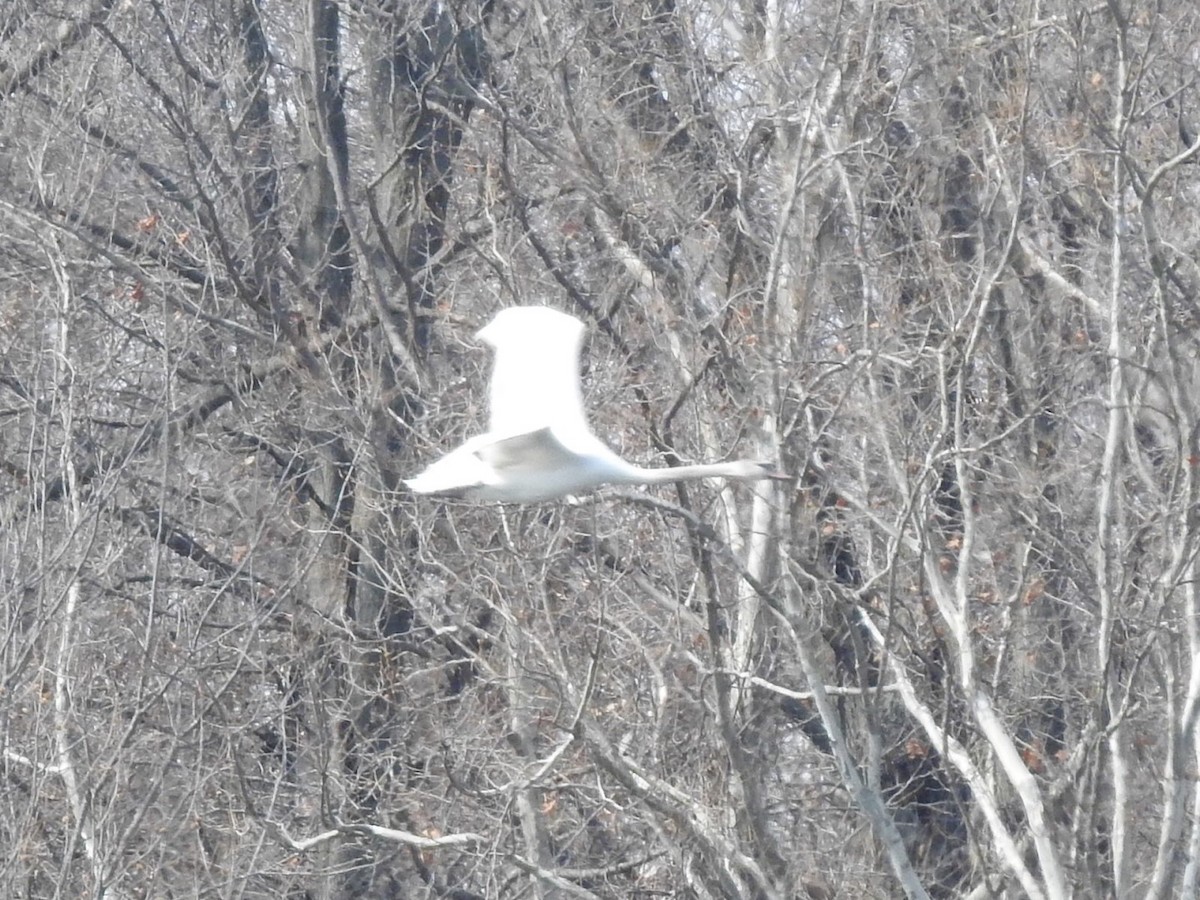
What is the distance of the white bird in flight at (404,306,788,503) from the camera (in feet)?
20.0

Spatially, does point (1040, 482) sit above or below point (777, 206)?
below

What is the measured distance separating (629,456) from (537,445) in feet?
12.2

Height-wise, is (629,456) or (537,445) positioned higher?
(537,445)

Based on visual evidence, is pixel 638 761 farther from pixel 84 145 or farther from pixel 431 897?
pixel 84 145

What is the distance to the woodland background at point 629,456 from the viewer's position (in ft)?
29.3

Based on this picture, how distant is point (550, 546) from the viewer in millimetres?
9242

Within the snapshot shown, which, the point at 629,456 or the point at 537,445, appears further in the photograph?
Result: the point at 629,456

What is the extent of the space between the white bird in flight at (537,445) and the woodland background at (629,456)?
3.92ft

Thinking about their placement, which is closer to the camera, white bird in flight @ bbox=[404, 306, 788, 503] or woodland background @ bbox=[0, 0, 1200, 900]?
white bird in flight @ bbox=[404, 306, 788, 503]

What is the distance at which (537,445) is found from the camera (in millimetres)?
6012

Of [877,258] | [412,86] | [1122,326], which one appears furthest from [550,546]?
[412,86]

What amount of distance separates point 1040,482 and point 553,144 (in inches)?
146

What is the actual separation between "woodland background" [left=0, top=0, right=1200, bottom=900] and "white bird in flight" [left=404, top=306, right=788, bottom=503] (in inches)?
47.1

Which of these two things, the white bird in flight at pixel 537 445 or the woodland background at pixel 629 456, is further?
the woodland background at pixel 629 456
